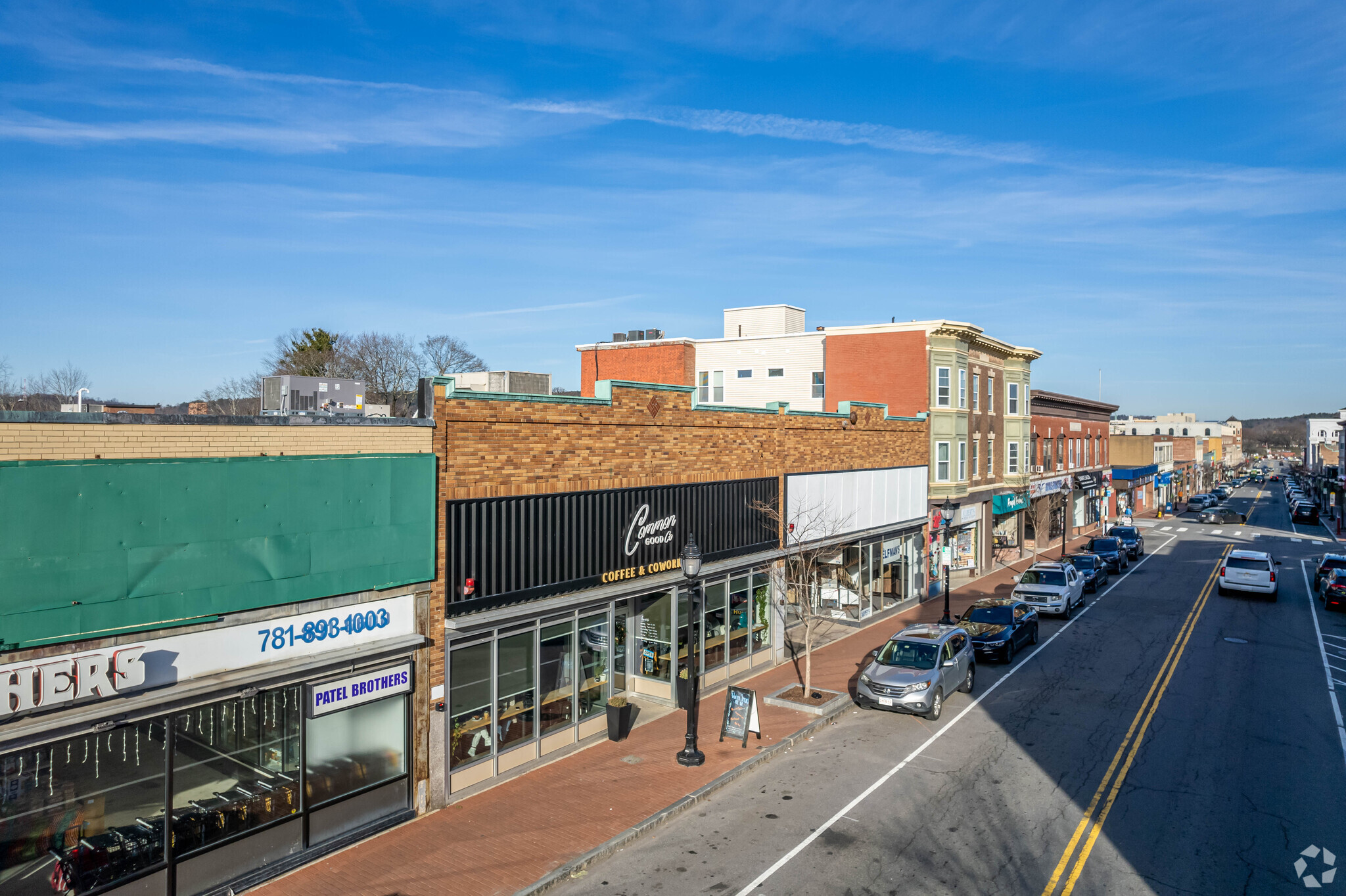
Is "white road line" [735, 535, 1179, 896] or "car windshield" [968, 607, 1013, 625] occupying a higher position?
"car windshield" [968, 607, 1013, 625]

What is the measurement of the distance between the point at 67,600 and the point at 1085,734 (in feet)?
60.0

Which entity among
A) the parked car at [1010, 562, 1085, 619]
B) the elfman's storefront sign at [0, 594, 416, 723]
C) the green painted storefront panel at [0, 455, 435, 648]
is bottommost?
the parked car at [1010, 562, 1085, 619]

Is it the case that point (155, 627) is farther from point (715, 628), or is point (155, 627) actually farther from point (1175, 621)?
point (1175, 621)

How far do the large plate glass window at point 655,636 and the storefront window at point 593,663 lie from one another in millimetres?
2417

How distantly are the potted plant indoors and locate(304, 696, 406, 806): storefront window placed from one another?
4.89 metres

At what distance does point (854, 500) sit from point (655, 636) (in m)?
10.5

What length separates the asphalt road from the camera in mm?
11852

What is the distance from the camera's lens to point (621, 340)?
142 ft

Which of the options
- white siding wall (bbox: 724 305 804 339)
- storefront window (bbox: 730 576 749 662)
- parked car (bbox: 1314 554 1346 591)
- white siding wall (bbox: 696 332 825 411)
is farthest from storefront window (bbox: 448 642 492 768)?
parked car (bbox: 1314 554 1346 591)

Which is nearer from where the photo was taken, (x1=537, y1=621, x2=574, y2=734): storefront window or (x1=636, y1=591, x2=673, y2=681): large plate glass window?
(x1=537, y1=621, x2=574, y2=734): storefront window

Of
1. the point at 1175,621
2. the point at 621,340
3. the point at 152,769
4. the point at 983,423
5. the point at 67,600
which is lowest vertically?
the point at 1175,621

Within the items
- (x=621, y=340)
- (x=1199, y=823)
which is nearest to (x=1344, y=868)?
(x=1199, y=823)

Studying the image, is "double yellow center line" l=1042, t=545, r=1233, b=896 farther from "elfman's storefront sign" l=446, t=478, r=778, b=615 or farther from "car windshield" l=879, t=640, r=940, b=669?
"elfman's storefront sign" l=446, t=478, r=778, b=615

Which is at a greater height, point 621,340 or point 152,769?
point 621,340
